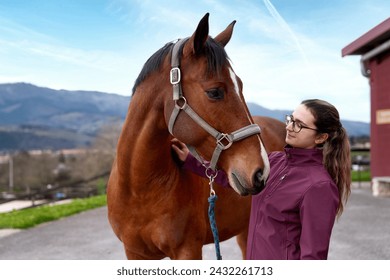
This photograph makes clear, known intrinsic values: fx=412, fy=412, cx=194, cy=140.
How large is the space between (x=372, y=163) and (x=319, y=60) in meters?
8.27

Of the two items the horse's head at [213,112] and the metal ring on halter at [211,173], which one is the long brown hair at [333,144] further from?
the metal ring on halter at [211,173]

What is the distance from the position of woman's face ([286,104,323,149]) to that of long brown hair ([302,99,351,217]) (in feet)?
0.06

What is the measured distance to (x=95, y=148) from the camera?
19.6 meters

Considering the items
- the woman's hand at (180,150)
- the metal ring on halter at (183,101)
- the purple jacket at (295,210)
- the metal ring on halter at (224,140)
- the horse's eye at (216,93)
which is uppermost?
the horse's eye at (216,93)

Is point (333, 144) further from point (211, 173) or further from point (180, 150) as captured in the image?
point (180, 150)

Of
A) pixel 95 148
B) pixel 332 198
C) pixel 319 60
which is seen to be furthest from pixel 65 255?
pixel 95 148

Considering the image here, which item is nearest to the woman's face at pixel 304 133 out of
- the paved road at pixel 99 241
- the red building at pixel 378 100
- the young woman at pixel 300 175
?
the young woman at pixel 300 175

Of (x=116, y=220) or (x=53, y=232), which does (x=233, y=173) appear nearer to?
(x=116, y=220)

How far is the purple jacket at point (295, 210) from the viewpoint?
1438 mm

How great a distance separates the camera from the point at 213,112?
1.80 meters

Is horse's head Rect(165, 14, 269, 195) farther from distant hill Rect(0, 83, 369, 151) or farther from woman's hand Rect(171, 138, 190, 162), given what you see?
distant hill Rect(0, 83, 369, 151)

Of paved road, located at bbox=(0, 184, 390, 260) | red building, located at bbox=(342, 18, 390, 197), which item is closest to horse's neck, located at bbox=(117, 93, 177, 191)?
paved road, located at bbox=(0, 184, 390, 260)

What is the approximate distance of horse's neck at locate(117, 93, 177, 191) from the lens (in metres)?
2.07

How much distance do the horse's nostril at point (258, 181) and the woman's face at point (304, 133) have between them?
170 millimetres
